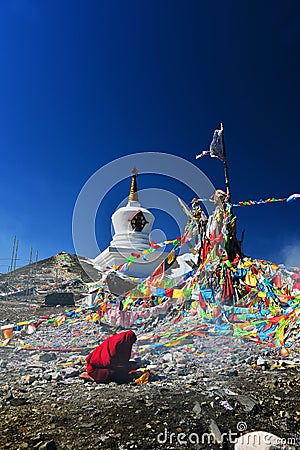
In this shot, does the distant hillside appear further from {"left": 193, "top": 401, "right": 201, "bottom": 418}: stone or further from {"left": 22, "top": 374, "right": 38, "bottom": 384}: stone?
{"left": 193, "top": 401, "right": 201, "bottom": 418}: stone

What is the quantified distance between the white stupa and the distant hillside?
1137 mm

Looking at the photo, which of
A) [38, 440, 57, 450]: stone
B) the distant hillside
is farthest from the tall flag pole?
the distant hillside

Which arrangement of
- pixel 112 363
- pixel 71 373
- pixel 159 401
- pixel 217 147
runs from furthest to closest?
1. pixel 217 147
2. pixel 71 373
3. pixel 112 363
4. pixel 159 401

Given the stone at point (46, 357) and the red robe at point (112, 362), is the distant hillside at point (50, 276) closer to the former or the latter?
the stone at point (46, 357)

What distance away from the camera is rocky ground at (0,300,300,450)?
249cm

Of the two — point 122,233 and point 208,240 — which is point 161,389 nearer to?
point 208,240

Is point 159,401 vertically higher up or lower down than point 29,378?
lower down

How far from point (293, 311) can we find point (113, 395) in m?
3.64

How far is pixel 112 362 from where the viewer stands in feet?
13.8

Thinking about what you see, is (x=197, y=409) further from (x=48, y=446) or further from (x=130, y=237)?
(x=130, y=237)

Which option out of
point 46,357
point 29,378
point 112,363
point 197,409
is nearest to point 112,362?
point 112,363

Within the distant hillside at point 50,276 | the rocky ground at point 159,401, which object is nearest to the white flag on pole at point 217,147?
the rocky ground at point 159,401

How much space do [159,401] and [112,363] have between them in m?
1.13

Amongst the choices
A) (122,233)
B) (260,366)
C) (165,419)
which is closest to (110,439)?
(165,419)
